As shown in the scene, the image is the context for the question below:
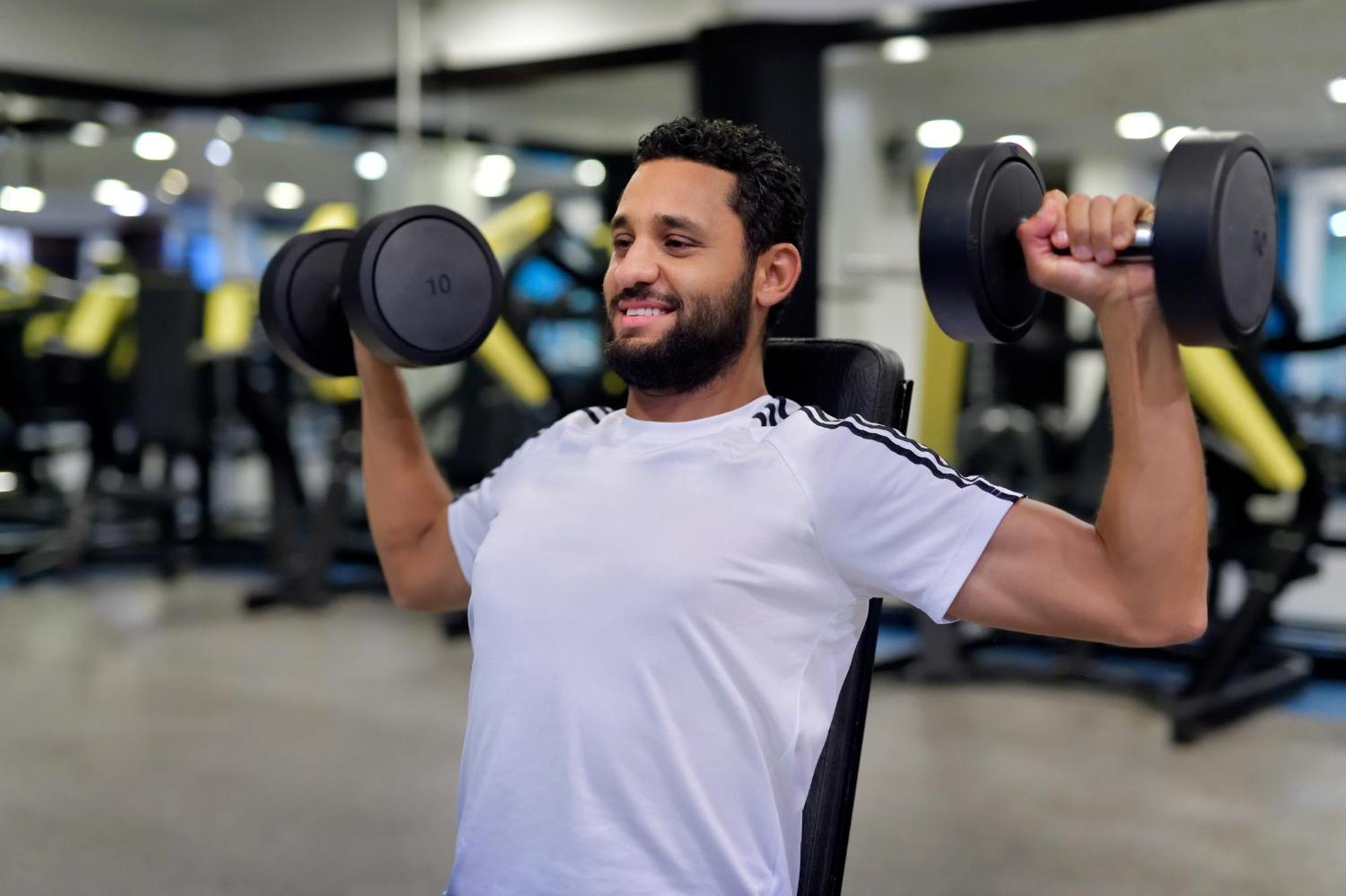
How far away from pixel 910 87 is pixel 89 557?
147 inches

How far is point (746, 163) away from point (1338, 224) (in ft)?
12.1

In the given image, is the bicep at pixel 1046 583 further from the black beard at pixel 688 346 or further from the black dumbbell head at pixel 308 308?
the black dumbbell head at pixel 308 308

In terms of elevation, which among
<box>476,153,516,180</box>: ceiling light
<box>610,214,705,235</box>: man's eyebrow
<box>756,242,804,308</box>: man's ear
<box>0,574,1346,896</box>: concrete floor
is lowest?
<box>0,574,1346,896</box>: concrete floor

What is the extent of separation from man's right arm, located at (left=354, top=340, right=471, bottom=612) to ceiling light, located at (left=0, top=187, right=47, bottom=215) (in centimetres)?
466

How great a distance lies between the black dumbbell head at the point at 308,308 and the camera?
132 centimetres

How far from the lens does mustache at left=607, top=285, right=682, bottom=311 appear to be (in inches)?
43.5

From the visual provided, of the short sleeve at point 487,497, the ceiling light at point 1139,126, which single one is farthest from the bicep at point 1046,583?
the ceiling light at point 1139,126

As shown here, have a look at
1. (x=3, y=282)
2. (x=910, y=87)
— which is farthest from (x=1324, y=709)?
(x=3, y=282)

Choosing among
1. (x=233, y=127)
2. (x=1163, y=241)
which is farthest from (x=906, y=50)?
(x=1163, y=241)

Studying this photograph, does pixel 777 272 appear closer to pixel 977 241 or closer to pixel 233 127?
pixel 977 241

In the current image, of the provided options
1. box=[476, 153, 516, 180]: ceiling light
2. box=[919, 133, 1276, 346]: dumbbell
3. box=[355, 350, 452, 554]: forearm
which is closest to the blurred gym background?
box=[476, 153, 516, 180]: ceiling light

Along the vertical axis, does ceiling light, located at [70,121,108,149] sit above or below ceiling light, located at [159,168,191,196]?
above

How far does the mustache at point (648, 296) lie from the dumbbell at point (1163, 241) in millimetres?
231

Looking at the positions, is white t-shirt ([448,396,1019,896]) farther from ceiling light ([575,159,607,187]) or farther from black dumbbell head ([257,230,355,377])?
ceiling light ([575,159,607,187])
